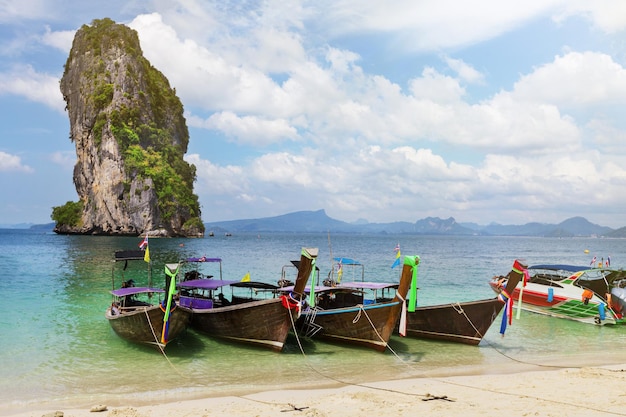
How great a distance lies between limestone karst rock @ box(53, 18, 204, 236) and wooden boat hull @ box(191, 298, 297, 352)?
85255 millimetres

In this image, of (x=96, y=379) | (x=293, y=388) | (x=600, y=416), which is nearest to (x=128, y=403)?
(x=96, y=379)

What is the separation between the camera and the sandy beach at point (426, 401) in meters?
9.03

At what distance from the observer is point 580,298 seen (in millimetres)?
21391

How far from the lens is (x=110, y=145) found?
3834 inches

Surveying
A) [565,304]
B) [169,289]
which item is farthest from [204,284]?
[565,304]

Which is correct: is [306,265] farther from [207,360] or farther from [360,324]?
[207,360]

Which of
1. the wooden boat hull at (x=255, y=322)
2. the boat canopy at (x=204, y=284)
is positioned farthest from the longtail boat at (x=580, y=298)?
the boat canopy at (x=204, y=284)

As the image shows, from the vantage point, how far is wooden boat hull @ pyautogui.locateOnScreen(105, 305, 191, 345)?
1355cm

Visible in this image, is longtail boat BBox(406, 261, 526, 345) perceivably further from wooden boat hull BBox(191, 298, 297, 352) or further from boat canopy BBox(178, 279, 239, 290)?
boat canopy BBox(178, 279, 239, 290)

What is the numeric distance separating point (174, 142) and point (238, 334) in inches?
4111

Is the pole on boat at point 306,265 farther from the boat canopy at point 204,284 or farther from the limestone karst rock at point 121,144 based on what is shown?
the limestone karst rock at point 121,144

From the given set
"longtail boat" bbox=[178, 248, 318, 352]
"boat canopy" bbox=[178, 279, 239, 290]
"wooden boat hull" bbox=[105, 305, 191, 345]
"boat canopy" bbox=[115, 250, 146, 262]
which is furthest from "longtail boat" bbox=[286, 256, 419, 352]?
"boat canopy" bbox=[115, 250, 146, 262]

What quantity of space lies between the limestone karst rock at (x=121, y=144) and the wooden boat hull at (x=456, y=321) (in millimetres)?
87044

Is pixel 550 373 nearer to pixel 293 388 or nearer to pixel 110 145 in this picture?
pixel 293 388
